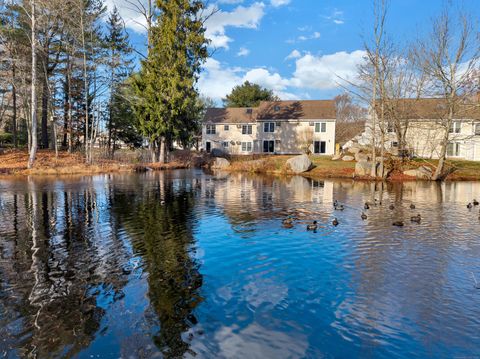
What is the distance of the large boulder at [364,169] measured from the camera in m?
30.9

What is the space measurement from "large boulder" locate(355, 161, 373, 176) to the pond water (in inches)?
647

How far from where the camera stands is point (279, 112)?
5097 cm

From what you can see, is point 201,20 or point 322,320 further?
point 201,20

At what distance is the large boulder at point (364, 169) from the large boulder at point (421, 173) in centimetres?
343

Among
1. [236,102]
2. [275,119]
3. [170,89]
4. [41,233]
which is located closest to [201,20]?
[170,89]

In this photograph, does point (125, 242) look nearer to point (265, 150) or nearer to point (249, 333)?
point (249, 333)

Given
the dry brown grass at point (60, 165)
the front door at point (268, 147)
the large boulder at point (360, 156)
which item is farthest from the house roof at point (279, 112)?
the dry brown grass at point (60, 165)

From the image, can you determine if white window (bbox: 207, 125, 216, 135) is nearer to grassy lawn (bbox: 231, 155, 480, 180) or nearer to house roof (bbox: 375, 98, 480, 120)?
grassy lawn (bbox: 231, 155, 480, 180)

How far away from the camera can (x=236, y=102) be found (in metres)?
62.0

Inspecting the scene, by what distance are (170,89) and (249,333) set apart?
111ft

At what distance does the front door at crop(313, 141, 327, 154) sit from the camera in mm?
48750

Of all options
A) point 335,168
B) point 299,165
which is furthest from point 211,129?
point 335,168

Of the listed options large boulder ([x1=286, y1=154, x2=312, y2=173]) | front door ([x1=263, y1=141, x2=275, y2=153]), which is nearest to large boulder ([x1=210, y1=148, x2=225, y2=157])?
front door ([x1=263, y1=141, x2=275, y2=153])

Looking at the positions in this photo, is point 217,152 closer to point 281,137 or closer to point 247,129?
point 247,129
